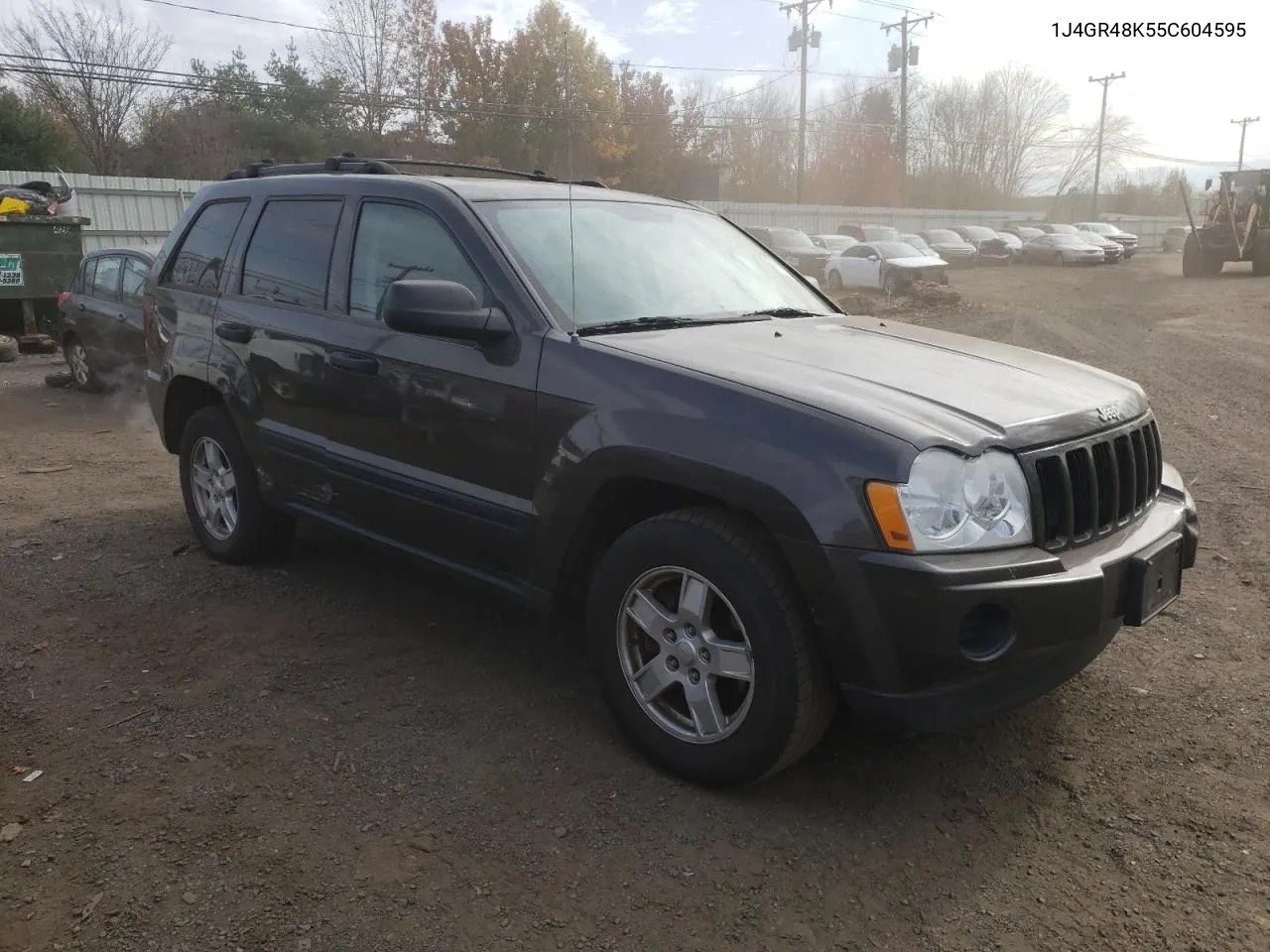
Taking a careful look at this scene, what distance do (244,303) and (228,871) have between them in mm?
2717

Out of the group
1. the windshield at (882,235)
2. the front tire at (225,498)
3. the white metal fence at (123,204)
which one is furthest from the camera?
the windshield at (882,235)

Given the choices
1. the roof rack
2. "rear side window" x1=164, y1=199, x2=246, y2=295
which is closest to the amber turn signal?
the roof rack

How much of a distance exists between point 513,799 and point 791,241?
89.2ft

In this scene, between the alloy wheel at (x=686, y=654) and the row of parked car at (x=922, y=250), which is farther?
the row of parked car at (x=922, y=250)

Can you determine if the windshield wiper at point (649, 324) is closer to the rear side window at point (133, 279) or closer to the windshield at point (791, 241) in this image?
the rear side window at point (133, 279)

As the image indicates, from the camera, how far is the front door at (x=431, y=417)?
3.35m

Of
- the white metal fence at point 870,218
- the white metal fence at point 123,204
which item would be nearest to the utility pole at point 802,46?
the white metal fence at point 870,218

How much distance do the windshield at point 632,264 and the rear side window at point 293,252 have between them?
88cm

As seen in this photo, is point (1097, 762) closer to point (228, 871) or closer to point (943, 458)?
point (943, 458)

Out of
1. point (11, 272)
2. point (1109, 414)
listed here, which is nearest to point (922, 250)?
point (11, 272)

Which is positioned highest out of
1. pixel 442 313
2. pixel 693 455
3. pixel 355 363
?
pixel 442 313

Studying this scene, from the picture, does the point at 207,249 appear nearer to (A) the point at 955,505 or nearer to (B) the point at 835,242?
(A) the point at 955,505

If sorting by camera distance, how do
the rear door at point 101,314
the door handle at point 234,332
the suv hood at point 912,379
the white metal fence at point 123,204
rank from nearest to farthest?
1. the suv hood at point 912,379
2. the door handle at point 234,332
3. the rear door at point 101,314
4. the white metal fence at point 123,204

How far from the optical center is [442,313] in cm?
319
